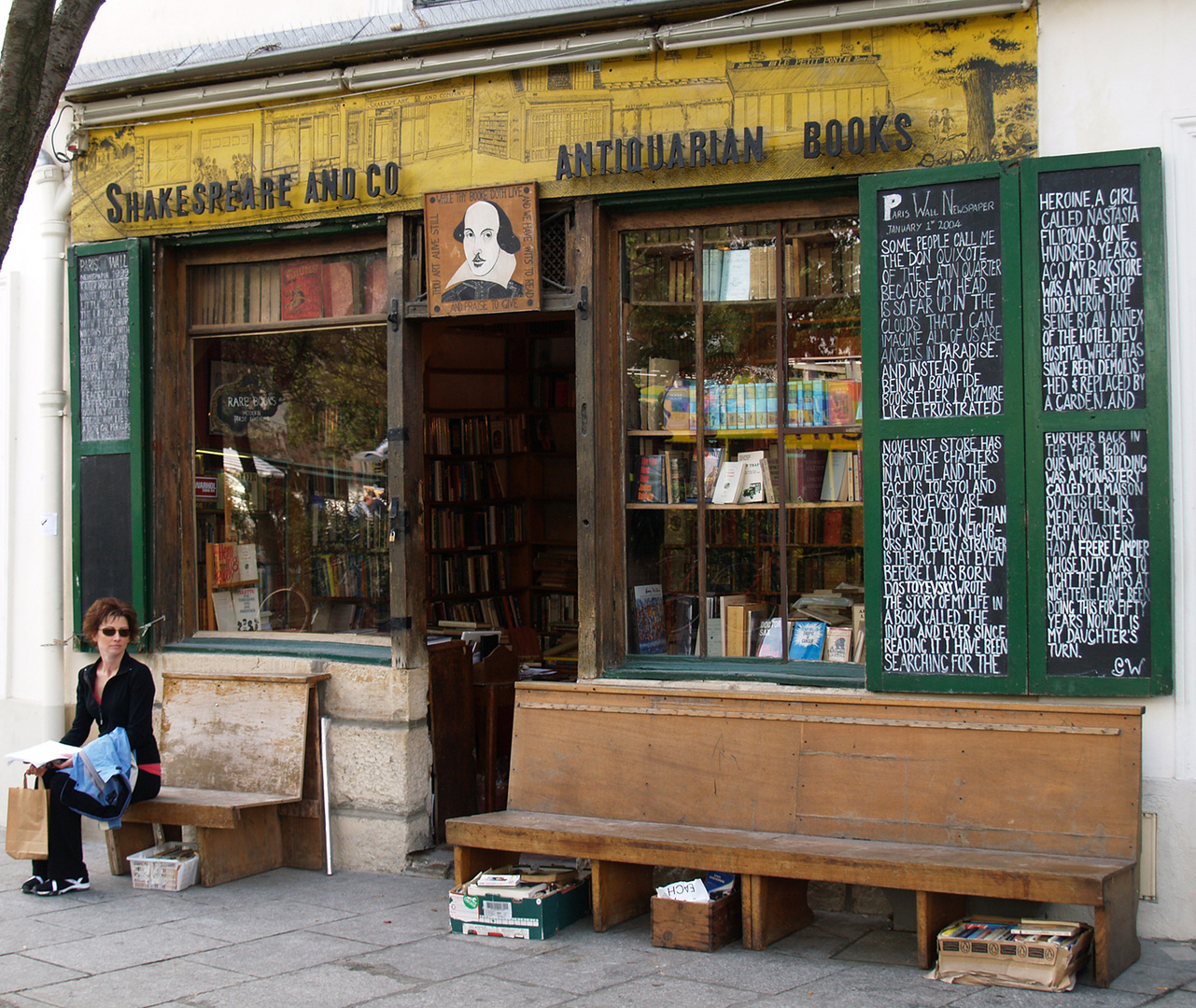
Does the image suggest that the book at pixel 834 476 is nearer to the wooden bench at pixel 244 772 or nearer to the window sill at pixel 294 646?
the window sill at pixel 294 646

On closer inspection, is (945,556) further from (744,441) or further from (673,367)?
(673,367)

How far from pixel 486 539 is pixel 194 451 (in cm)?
249

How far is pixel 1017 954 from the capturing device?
180 inches

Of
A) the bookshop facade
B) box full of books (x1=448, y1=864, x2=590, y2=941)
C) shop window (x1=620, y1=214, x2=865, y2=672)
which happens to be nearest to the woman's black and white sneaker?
the bookshop facade

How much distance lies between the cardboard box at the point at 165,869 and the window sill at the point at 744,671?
2.33 metres

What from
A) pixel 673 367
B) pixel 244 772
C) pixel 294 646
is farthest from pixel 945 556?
pixel 244 772

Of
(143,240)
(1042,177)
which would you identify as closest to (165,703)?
(143,240)

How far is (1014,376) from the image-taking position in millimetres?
5410

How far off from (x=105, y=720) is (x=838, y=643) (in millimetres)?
3679

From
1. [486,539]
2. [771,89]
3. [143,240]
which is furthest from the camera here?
[486,539]

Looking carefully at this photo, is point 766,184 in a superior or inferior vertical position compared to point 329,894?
superior

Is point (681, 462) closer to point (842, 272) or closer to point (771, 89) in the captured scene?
point (842, 272)

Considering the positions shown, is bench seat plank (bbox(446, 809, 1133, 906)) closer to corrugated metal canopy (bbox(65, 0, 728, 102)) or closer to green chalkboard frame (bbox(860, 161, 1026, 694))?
green chalkboard frame (bbox(860, 161, 1026, 694))

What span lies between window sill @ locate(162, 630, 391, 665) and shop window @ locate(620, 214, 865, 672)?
1508mm
